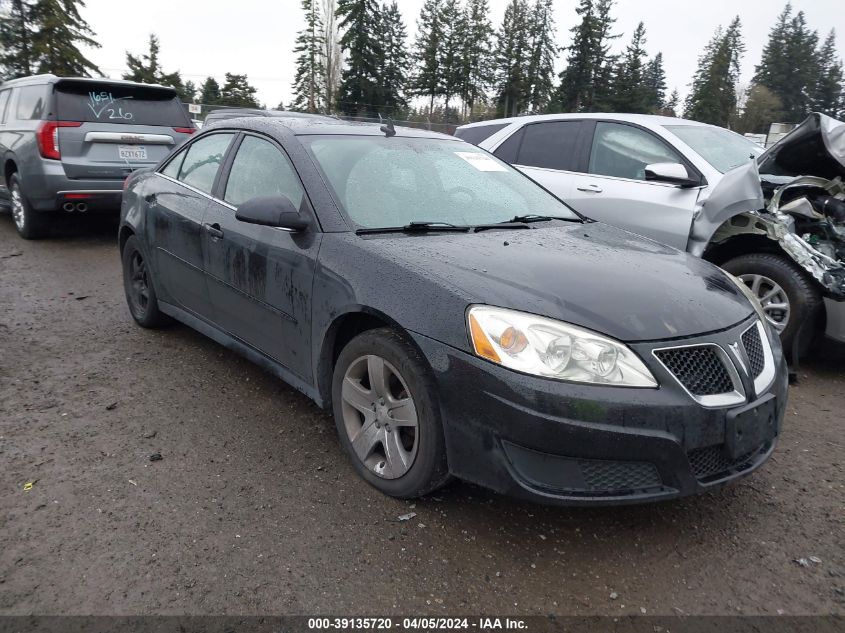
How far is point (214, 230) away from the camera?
363 cm

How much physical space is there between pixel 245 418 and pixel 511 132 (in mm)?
4403

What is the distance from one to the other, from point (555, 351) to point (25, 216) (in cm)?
811

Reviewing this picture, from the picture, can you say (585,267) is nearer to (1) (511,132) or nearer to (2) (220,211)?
(2) (220,211)

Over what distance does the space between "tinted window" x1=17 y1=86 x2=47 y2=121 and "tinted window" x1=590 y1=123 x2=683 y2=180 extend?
6.41 meters

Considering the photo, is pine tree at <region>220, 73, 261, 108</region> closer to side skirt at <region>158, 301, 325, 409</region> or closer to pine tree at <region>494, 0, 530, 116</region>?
pine tree at <region>494, 0, 530, 116</region>

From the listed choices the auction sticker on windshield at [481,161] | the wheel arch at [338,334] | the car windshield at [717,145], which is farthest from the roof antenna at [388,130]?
the car windshield at [717,145]

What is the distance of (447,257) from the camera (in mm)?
2693

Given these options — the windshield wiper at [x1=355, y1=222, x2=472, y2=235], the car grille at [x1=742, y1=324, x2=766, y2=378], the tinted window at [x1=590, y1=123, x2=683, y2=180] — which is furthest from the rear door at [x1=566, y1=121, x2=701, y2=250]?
the windshield wiper at [x1=355, y1=222, x2=472, y2=235]

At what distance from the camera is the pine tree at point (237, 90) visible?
54.2 meters

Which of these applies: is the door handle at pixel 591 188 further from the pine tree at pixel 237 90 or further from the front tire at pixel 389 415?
the pine tree at pixel 237 90

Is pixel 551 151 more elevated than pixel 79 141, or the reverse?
pixel 551 151

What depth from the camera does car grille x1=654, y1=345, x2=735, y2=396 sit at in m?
2.27

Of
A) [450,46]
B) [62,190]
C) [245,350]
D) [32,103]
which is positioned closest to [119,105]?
[32,103]

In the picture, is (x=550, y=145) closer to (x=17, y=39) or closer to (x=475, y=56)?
(x=17, y=39)
